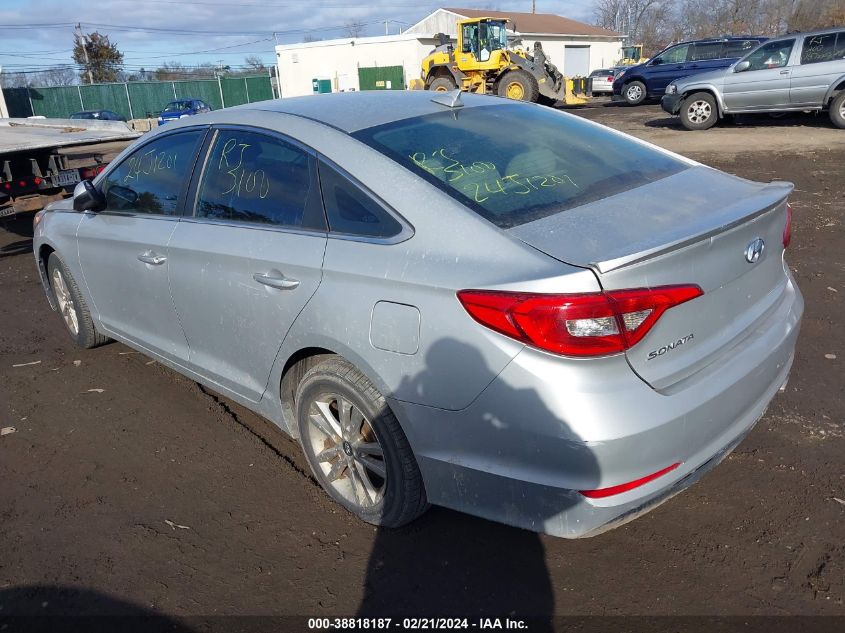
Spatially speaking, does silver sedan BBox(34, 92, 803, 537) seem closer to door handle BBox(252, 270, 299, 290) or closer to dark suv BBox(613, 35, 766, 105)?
door handle BBox(252, 270, 299, 290)

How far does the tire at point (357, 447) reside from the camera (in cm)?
266

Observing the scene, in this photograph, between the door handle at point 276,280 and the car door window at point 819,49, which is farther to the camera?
the car door window at point 819,49

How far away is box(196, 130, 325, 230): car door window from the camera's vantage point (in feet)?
9.75

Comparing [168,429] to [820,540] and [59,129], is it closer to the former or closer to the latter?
[820,540]

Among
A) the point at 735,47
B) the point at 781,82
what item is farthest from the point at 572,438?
the point at 735,47

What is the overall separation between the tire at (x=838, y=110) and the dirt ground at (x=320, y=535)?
11322 millimetres

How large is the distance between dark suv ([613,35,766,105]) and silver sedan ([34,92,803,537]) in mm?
20567

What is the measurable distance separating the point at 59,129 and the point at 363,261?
9.93 meters

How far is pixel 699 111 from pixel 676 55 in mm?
8903

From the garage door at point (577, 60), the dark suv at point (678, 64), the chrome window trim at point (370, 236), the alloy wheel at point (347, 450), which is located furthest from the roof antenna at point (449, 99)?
the garage door at point (577, 60)

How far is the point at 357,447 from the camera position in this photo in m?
2.89

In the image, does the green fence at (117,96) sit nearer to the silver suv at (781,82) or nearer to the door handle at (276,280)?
the silver suv at (781,82)

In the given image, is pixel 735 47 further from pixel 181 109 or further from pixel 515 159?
pixel 181 109

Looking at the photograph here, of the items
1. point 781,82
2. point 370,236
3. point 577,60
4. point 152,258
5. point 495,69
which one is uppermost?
point 577,60
